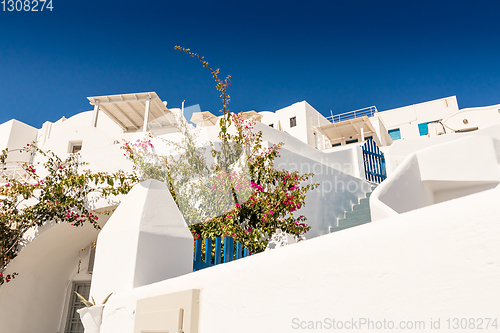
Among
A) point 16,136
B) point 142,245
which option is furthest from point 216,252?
point 16,136

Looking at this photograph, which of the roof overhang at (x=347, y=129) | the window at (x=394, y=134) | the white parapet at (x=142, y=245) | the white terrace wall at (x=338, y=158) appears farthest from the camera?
the window at (x=394, y=134)

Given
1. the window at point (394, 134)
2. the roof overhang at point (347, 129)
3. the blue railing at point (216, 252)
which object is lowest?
the blue railing at point (216, 252)

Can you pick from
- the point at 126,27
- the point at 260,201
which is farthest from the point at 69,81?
the point at 260,201

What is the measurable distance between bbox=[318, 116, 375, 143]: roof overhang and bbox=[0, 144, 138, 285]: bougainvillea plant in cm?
1497

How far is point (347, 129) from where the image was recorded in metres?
20.4

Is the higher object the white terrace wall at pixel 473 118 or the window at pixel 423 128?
the window at pixel 423 128

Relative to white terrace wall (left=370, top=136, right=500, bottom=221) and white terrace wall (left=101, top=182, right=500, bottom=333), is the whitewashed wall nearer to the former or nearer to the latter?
white terrace wall (left=101, top=182, right=500, bottom=333)

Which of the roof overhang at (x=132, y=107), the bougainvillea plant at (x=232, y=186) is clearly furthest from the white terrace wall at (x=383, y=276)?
the roof overhang at (x=132, y=107)

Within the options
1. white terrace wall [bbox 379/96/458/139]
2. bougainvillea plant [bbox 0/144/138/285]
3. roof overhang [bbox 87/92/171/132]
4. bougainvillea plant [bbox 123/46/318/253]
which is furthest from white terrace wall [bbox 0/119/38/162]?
white terrace wall [bbox 379/96/458/139]

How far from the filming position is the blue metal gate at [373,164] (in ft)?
33.2

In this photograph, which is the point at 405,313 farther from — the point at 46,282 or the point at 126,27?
the point at 46,282

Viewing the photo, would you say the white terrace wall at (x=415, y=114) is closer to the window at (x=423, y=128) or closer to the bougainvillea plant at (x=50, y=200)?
the window at (x=423, y=128)

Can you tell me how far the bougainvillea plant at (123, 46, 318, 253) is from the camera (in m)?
4.92

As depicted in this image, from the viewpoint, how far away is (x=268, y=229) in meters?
4.93
